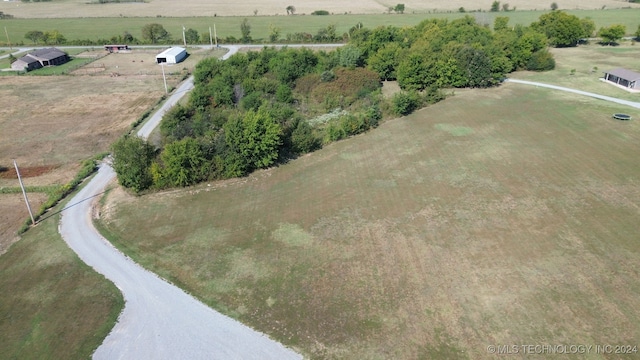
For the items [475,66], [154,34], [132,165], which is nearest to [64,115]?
[132,165]

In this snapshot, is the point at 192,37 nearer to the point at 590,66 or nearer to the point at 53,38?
the point at 53,38

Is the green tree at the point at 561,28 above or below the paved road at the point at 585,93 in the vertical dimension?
above

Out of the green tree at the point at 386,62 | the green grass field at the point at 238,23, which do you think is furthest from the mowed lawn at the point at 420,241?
the green grass field at the point at 238,23

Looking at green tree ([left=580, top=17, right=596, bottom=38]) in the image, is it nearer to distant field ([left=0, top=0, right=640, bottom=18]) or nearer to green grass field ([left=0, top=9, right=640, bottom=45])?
green grass field ([left=0, top=9, right=640, bottom=45])

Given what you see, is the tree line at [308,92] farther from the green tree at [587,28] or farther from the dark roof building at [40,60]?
the dark roof building at [40,60]

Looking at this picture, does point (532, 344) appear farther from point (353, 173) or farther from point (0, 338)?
point (0, 338)

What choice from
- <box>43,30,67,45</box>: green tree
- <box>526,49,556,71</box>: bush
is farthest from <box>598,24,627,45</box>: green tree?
<box>43,30,67,45</box>: green tree
